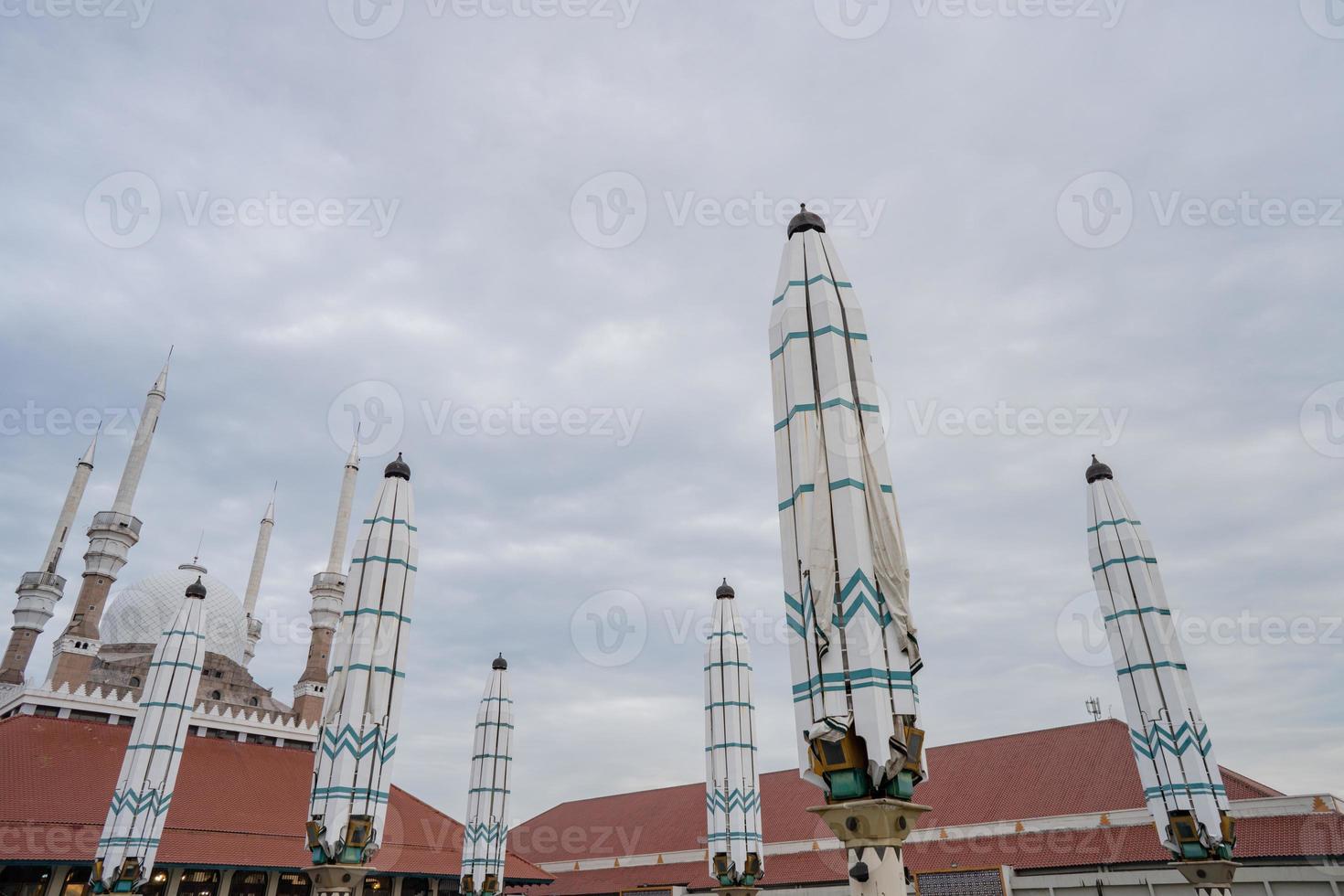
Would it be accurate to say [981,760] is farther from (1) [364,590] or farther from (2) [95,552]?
(2) [95,552]

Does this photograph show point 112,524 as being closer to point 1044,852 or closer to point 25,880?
point 25,880

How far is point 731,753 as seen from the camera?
795 inches

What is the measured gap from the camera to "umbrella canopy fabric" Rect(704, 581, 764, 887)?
60.9 feet

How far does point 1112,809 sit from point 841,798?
24.0m

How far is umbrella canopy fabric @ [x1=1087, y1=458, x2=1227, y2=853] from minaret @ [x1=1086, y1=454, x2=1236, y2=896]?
0.06ft

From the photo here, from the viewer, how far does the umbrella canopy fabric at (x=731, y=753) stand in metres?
18.6

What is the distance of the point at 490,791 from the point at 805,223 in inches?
836

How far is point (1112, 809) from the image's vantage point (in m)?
25.8

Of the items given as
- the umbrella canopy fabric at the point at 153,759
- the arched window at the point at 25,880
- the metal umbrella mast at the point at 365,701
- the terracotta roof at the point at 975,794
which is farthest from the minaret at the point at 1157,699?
the arched window at the point at 25,880

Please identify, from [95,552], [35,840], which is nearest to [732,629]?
[35,840]

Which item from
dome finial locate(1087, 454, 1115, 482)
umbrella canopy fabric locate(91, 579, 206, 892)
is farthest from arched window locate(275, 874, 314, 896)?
dome finial locate(1087, 454, 1115, 482)

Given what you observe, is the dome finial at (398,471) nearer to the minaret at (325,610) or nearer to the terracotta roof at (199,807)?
the terracotta roof at (199,807)

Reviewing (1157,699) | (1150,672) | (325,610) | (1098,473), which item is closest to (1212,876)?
(1157,699)

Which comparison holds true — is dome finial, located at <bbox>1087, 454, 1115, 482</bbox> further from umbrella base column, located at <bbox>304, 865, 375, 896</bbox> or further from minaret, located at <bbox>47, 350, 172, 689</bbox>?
minaret, located at <bbox>47, 350, 172, 689</bbox>
